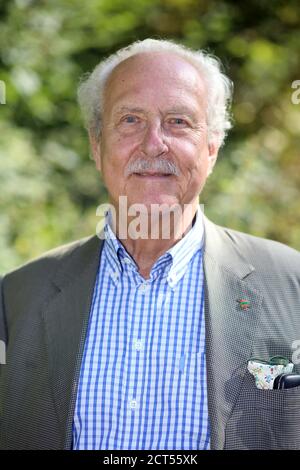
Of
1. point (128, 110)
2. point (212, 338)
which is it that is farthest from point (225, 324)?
point (128, 110)

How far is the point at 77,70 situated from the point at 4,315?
2063 millimetres

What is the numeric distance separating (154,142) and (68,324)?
639 millimetres

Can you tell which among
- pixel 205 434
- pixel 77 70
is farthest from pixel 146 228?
pixel 77 70

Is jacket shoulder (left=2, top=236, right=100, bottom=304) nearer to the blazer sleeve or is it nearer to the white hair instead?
the blazer sleeve

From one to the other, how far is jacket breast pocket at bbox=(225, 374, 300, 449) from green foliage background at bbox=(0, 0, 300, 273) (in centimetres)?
194

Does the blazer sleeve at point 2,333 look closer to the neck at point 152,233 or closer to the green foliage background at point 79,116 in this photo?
the neck at point 152,233

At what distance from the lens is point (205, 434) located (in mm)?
2035

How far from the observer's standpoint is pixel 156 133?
88.1 inches

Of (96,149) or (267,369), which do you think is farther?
(96,149)

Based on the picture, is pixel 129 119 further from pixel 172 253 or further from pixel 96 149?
pixel 172 253

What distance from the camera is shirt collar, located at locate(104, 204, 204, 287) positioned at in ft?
7.45

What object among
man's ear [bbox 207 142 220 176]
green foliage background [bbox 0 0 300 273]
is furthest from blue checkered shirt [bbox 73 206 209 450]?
green foliage background [bbox 0 0 300 273]

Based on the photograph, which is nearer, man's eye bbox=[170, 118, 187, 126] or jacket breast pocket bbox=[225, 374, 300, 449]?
jacket breast pocket bbox=[225, 374, 300, 449]

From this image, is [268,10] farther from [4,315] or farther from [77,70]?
[4,315]
